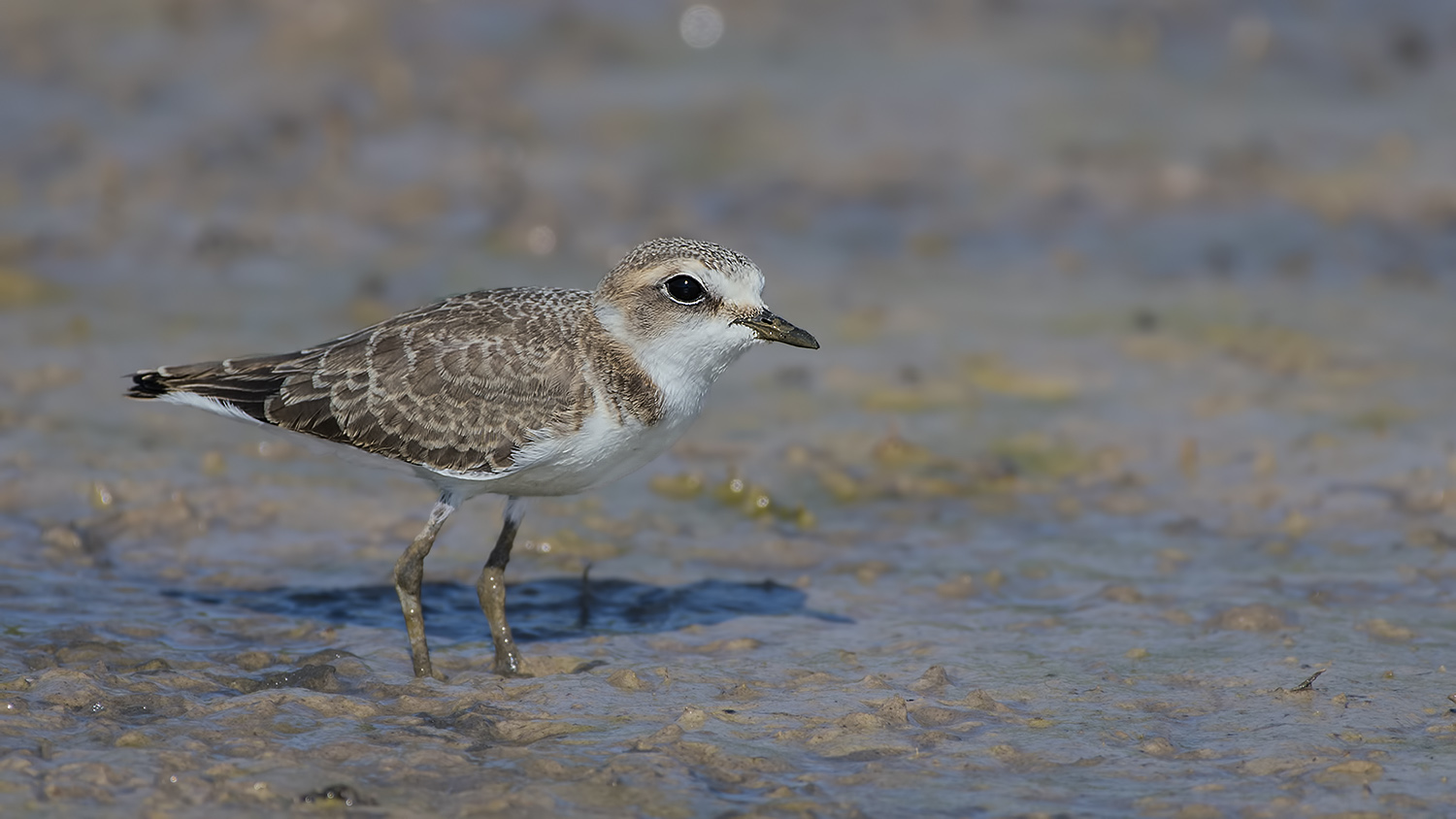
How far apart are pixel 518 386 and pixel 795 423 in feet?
12.7

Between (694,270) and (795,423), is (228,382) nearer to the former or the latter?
(694,270)

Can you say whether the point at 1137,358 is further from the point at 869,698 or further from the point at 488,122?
the point at 488,122

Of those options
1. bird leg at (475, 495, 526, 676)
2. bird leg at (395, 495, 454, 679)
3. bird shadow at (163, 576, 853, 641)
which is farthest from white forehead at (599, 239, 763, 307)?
bird shadow at (163, 576, 853, 641)

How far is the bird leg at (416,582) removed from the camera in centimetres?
792

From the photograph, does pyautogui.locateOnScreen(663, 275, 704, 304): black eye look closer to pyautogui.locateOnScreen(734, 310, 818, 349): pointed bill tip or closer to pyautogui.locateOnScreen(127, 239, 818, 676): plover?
pyautogui.locateOnScreen(127, 239, 818, 676): plover

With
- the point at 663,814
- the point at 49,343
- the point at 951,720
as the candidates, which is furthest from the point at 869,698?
the point at 49,343

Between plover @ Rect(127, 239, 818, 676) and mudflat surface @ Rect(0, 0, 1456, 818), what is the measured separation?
3.14 feet

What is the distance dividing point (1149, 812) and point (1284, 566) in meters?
3.49

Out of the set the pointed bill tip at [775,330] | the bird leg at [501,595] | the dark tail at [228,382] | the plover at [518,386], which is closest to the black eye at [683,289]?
the plover at [518,386]

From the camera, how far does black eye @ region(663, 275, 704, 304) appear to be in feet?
26.2

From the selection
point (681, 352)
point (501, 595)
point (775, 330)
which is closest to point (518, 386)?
point (681, 352)

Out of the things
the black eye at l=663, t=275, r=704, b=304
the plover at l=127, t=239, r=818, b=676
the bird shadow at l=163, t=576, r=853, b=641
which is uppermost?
the black eye at l=663, t=275, r=704, b=304

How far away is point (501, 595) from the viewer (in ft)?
27.0

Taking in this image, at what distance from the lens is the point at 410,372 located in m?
8.16
